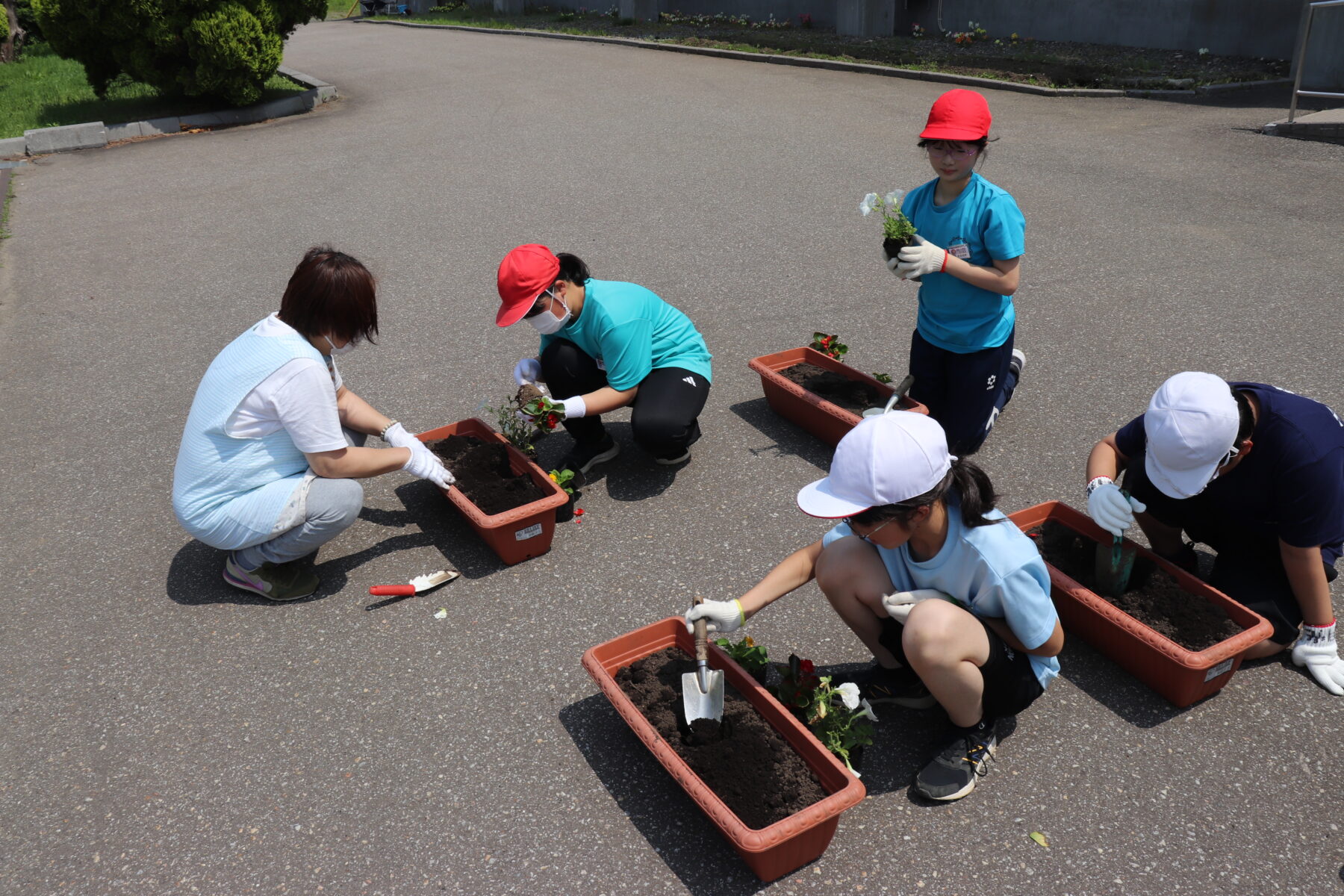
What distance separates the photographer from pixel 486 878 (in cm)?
242

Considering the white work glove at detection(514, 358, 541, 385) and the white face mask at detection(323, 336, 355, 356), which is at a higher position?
the white face mask at detection(323, 336, 355, 356)

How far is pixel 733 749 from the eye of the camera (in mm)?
2549

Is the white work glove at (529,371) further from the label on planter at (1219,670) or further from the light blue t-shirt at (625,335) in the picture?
the label on planter at (1219,670)

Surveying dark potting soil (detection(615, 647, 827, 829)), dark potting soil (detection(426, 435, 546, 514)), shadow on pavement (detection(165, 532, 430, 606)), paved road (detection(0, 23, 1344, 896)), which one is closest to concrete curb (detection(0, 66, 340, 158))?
paved road (detection(0, 23, 1344, 896))

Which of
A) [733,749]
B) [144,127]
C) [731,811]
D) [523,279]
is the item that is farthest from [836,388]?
[144,127]

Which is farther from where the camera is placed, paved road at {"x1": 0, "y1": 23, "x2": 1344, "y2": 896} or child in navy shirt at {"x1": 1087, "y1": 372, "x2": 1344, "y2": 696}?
child in navy shirt at {"x1": 1087, "y1": 372, "x2": 1344, "y2": 696}

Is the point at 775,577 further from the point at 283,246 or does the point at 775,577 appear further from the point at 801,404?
the point at 283,246

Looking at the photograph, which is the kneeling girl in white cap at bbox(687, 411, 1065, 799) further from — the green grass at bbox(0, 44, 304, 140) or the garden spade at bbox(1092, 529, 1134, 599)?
the green grass at bbox(0, 44, 304, 140)

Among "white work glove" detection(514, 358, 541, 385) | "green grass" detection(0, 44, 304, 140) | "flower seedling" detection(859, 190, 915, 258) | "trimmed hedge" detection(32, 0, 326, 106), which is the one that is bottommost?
"white work glove" detection(514, 358, 541, 385)

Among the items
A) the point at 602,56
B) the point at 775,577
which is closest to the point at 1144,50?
the point at 602,56

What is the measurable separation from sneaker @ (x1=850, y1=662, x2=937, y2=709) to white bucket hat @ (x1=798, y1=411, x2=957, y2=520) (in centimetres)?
88

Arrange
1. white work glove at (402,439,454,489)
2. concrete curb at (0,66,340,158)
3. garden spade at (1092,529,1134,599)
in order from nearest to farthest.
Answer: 1. garden spade at (1092,529,1134,599)
2. white work glove at (402,439,454,489)
3. concrete curb at (0,66,340,158)

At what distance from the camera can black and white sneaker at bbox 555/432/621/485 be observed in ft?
14.0

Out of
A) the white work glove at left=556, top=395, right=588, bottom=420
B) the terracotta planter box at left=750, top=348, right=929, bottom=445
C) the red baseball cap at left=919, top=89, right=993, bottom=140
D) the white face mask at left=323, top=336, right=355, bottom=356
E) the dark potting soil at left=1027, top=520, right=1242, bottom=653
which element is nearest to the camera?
the dark potting soil at left=1027, top=520, right=1242, bottom=653
